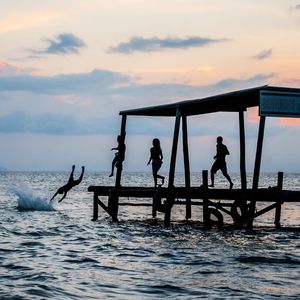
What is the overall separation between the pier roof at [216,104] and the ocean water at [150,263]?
14.0ft

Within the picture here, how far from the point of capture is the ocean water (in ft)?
40.8

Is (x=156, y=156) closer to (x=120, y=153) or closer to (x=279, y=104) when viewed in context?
(x=120, y=153)

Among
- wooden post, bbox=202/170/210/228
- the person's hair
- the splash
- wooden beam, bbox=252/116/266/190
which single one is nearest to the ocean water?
wooden post, bbox=202/170/210/228

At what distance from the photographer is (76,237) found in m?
21.8

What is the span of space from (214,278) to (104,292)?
8.44 feet

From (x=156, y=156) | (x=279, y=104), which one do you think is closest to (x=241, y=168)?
(x=156, y=156)

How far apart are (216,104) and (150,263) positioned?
27.8ft

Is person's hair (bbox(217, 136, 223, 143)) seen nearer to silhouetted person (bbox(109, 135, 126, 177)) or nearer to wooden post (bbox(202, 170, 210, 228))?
wooden post (bbox(202, 170, 210, 228))

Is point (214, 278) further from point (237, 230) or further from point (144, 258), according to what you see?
point (237, 230)

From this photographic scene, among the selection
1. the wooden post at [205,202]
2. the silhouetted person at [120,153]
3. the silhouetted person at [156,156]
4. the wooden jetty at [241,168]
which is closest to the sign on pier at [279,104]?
the wooden jetty at [241,168]

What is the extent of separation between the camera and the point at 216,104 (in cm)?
2258

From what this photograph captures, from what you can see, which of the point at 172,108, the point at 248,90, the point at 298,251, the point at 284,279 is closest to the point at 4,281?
the point at 284,279

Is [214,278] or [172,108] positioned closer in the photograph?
[214,278]

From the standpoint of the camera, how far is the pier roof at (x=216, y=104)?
20212 mm
